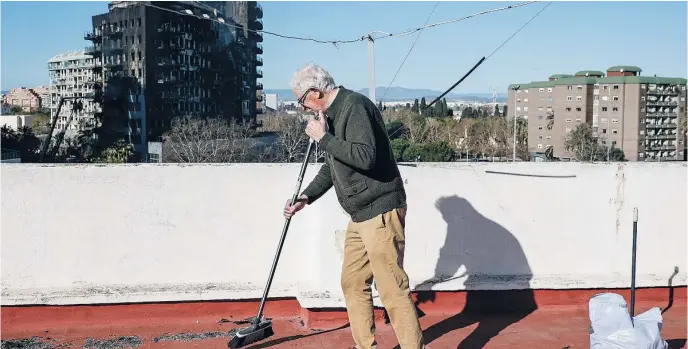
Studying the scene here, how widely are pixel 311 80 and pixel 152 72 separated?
232 feet

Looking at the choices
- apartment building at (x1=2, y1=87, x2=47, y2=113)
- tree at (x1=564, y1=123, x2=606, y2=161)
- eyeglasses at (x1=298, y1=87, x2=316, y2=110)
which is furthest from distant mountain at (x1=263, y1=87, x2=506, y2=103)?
apartment building at (x1=2, y1=87, x2=47, y2=113)

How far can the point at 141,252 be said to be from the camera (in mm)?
4270

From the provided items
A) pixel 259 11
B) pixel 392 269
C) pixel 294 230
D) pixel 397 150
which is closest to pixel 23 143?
pixel 259 11

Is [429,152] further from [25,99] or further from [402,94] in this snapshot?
[25,99]

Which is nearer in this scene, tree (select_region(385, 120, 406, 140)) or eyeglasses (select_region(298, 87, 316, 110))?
eyeglasses (select_region(298, 87, 316, 110))

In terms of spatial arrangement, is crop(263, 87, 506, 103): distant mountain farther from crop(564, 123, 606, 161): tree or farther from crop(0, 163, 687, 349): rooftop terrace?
crop(564, 123, 606, 161): tree

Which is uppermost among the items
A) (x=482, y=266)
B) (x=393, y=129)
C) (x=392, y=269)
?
(x=393, y=129)

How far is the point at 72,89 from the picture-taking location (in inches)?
3152

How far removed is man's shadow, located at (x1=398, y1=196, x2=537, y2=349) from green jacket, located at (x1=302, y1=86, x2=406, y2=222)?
3.94 feet

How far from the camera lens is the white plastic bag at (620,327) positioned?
135 inches

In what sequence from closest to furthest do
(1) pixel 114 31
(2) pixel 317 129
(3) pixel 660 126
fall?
(2) pixel 317 129 < (1) pixel 114 31 < (3) pixel 660 126

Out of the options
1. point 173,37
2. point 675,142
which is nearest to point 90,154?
point 173,37

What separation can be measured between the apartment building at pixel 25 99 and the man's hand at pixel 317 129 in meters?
103

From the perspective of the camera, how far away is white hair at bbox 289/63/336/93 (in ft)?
10.8
